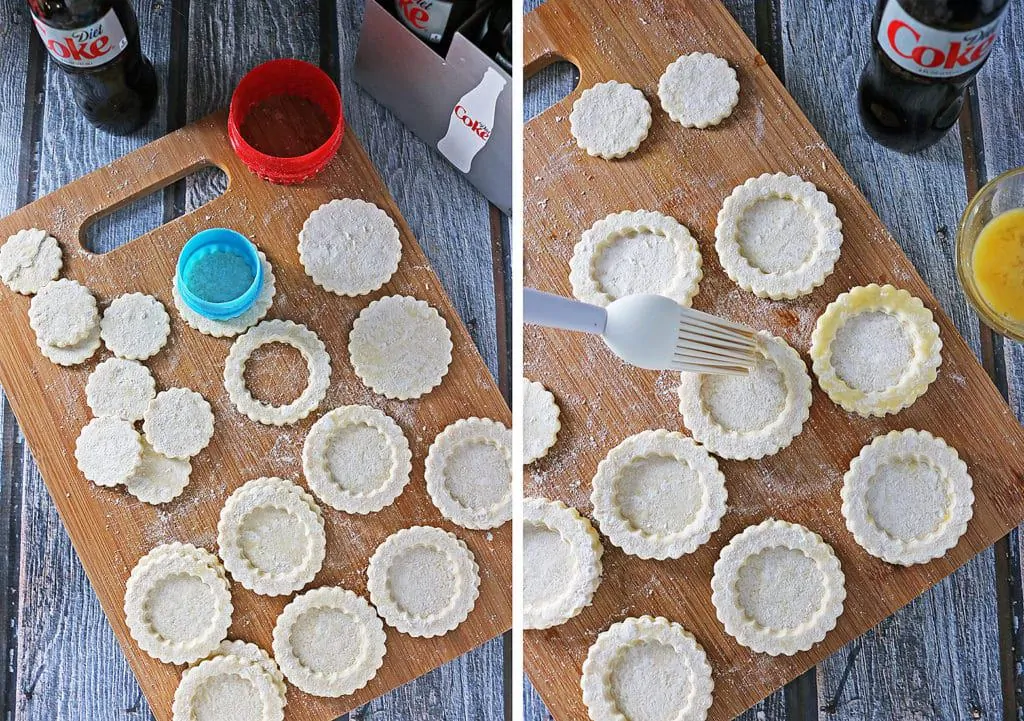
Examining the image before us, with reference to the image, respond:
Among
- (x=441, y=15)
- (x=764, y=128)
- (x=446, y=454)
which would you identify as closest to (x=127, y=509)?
(x=446, y=454)

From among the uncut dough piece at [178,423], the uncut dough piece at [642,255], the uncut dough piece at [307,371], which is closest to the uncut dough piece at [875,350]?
the uncut dough piece at [642,255]

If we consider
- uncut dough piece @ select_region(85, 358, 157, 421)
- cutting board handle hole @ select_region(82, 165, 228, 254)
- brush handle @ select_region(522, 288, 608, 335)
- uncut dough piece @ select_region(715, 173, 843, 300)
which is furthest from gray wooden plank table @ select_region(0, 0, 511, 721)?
brush handle @ select_region(522, 288, 608, 335)

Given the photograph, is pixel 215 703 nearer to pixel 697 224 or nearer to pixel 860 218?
pixel 697 224

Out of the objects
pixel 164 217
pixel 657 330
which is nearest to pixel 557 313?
pixel 657 330

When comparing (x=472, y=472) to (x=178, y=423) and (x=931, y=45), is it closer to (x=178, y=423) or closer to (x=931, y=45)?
(x=178, y=423)

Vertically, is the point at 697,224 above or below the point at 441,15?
below

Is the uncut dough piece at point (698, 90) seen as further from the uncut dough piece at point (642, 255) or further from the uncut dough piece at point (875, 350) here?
the uncut dough piece at point (875, 350)
